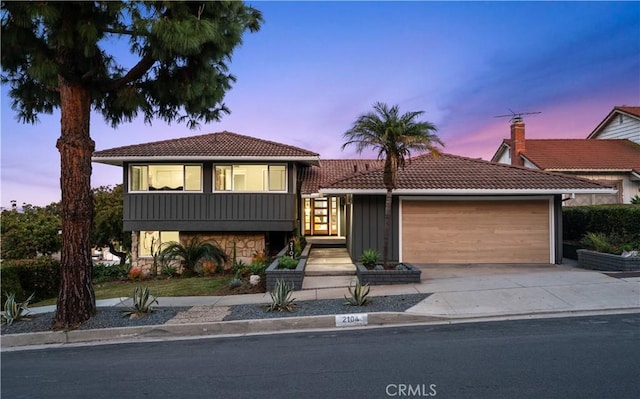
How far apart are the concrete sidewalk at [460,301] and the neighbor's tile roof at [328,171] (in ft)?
25.3

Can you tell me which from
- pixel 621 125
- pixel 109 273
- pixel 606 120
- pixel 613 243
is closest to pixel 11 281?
pixel 109 273

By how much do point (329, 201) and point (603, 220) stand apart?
11.8m

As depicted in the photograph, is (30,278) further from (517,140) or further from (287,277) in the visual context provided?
(517,140)

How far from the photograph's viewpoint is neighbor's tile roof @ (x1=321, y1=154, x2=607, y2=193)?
1286 centimetres

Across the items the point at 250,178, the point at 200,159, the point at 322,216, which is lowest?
the point at 322,216

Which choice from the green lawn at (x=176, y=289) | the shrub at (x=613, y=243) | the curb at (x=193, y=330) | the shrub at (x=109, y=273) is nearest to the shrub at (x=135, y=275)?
the shrub at (x=109, y=273)

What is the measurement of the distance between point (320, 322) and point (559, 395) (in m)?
4.12

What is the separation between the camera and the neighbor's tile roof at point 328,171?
61.0ft

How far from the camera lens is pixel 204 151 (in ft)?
52.8

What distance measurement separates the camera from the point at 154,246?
17.5 meters

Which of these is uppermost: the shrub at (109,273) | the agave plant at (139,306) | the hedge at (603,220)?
the hedge at (603,220)

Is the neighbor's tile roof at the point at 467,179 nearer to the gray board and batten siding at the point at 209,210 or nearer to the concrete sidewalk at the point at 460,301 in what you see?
the concrete sidewalk at the point at 460,301

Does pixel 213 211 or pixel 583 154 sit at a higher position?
pixel 583 154

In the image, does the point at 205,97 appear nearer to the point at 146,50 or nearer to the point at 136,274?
the point at 146,50
